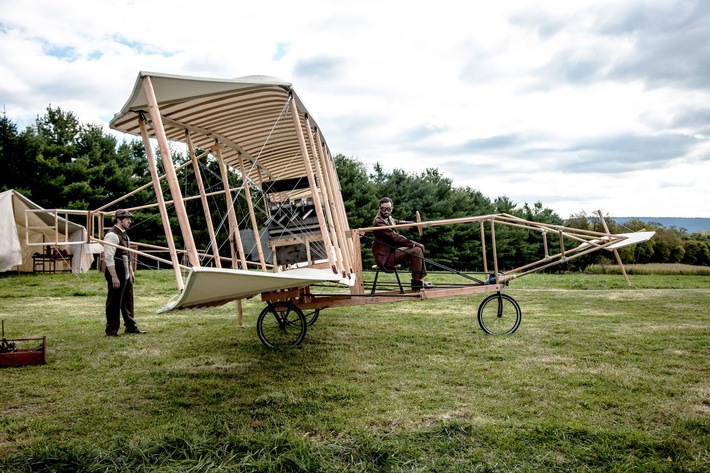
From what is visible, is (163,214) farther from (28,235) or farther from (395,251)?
(28,235)

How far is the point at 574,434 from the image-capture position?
3395mm

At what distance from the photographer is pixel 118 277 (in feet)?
25.8

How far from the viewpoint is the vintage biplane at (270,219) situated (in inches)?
172

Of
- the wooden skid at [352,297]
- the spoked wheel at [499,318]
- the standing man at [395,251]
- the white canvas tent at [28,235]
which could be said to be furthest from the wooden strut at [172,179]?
the white canvas tent at [28,235]

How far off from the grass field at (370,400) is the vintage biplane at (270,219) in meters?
0.65

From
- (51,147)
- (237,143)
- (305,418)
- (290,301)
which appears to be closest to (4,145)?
(51,147)

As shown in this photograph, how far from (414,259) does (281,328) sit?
2.12 meters

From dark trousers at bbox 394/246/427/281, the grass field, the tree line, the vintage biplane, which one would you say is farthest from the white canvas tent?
dark trousers at bbox 394/246/427/281

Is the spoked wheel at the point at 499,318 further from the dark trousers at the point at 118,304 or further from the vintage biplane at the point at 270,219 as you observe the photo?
the dark trousers at the point at 118,304

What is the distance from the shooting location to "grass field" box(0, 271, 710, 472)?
10.3 feet

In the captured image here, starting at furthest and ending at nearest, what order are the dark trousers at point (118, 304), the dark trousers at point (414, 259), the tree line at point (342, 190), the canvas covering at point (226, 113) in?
the tree line at point (342, 190)
the dark trousers at point (118, 304)
the dark trousers at point (414, 259)
the canvas covering at point (226, 113)

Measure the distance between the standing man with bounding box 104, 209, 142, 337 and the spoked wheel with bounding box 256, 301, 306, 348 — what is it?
216 cm

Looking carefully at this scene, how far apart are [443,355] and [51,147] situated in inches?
1184

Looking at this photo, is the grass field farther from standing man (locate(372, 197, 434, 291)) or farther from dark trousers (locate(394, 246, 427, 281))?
standing man (locate(372, 197, 434, 291))
